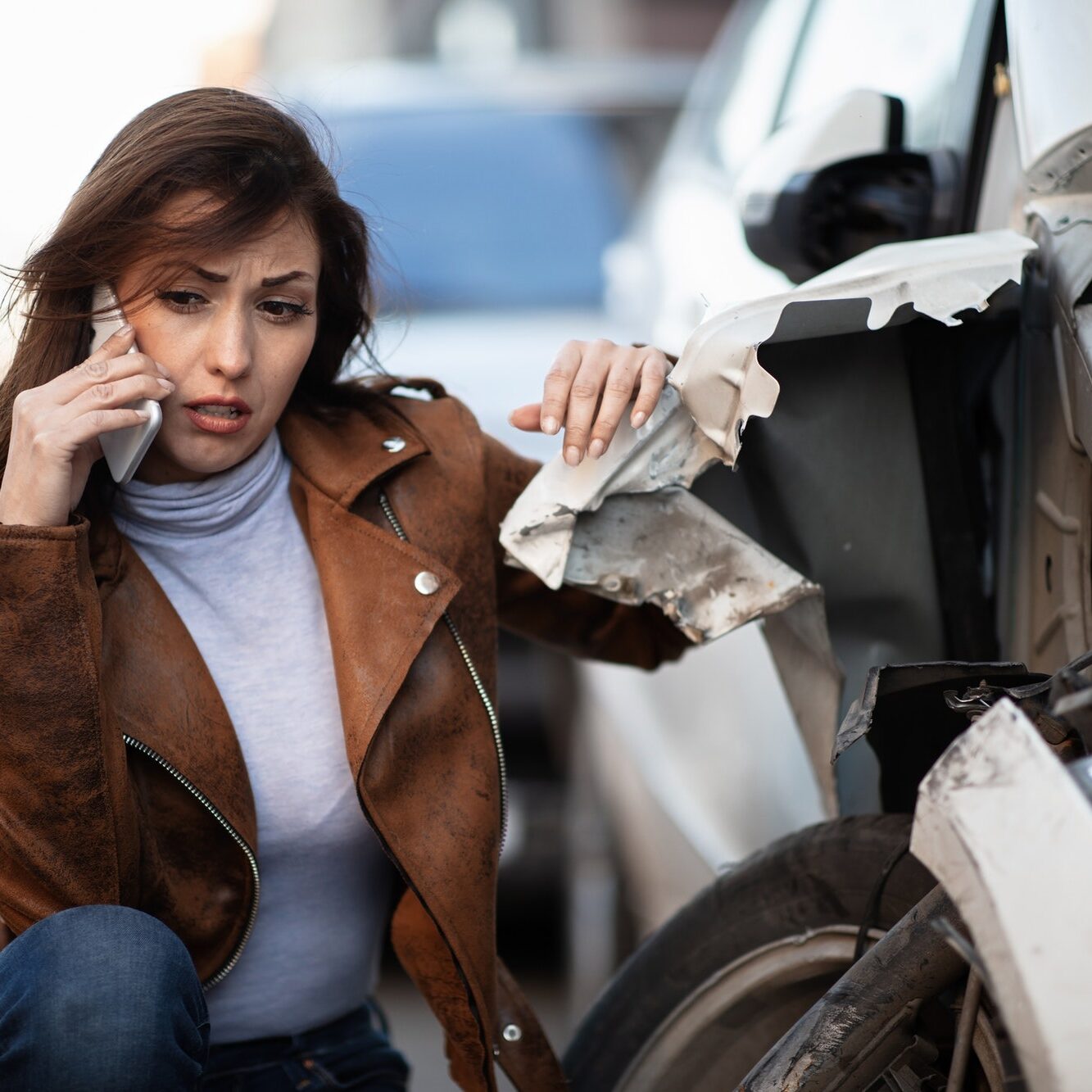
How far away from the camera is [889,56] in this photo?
256 centimetres

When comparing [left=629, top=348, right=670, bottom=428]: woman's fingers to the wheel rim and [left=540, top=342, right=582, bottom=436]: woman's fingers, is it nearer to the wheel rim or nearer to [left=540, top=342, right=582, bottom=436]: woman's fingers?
[left=540, top=342, right=582, bottom=436]: woman's fingers

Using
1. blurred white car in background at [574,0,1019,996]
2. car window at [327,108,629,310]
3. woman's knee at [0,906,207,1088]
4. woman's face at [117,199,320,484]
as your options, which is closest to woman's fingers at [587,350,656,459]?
blurred white car in background at [574,0,1019,996]

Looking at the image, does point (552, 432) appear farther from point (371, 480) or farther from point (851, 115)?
point (851, 115)

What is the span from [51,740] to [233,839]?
0.26 meters

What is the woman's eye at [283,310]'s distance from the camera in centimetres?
177

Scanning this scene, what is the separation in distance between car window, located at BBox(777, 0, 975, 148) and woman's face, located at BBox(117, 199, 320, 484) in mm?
1031

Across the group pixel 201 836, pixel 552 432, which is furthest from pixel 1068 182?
pixel 201 836

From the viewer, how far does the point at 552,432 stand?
1678 millimetres

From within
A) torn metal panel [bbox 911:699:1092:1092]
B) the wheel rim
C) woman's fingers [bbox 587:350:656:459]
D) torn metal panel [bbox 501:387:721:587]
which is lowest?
the wheel rim

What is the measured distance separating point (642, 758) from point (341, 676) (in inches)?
56.2

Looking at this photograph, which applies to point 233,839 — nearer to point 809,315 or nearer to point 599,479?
point 599,479

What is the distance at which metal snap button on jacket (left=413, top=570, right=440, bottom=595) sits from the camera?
1.76m

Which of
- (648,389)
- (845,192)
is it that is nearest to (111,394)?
(648,389)

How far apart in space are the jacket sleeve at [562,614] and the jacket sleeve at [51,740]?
59cm
